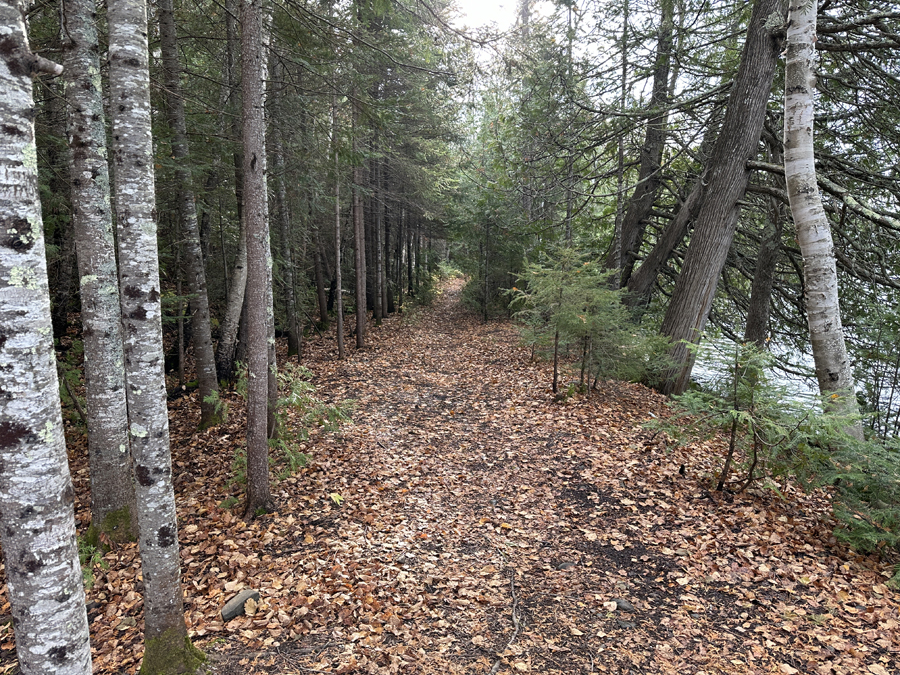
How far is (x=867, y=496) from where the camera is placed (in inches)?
170

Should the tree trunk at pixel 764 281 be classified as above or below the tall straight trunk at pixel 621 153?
below

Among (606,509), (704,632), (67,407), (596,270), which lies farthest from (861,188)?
(67,407)

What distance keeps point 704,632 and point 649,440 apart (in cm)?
369

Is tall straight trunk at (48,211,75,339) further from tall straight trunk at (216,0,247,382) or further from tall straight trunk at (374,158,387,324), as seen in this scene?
tall straight trunk at (374,158,387,324)

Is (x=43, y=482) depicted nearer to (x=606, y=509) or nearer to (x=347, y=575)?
(x=347, y=575)

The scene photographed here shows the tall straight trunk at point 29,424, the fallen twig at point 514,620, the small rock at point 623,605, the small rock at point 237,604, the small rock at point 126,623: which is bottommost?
the small rock at point 126,623

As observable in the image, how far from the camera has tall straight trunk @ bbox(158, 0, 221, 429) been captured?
686 centimetres

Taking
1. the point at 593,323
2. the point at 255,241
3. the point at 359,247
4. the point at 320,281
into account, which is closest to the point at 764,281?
the point at 593,323

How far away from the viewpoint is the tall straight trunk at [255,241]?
463 centimetres

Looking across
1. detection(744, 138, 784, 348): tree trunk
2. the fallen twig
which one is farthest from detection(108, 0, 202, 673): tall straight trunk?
detection(744, 138, 784, 348): tree trunk

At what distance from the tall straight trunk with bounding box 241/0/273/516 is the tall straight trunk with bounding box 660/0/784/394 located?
5898 millimetres

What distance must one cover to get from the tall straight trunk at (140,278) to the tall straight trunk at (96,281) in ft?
5.83

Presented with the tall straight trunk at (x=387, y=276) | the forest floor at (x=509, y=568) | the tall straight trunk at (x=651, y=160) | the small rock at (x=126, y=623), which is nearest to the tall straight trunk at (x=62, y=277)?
the forest floor at (x=509, y=568)

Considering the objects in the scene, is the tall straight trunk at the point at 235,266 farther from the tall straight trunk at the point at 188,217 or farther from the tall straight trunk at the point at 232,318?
the tall straight trunk at the point at 188,217
